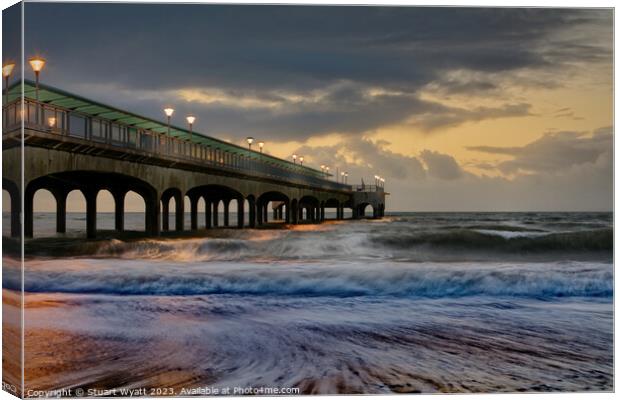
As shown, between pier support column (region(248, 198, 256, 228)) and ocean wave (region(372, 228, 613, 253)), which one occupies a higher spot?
pier support column (region(248, 198, 256, 228))

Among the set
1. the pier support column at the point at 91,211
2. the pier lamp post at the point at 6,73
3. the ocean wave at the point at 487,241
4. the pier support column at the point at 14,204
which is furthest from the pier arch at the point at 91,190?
the ocean wave at the point at 487,241

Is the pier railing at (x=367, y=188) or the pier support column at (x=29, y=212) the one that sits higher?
the pier railing at (x=367, y=188)

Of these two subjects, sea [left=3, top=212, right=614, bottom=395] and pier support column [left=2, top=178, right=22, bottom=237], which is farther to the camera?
sea [left=3, top=212, right=614, bottom=395]

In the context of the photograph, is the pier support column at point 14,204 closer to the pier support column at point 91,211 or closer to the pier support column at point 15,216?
the pier support column at point 15,216

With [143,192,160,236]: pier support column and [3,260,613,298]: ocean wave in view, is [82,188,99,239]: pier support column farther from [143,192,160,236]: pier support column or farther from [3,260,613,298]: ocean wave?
[3,260,613,298]: ocean wave

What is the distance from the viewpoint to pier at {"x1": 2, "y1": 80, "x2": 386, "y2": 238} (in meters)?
7.96

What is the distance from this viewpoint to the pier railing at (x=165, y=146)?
887 centimetres

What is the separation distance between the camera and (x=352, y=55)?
8.62 meters

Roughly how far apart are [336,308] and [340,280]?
45 centimetres

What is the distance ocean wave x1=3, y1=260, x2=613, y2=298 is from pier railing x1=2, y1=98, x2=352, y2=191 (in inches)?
72.2

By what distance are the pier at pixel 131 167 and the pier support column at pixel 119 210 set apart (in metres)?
0.03

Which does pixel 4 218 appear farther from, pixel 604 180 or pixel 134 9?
pixel 604 180

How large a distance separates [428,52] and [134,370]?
550 cm

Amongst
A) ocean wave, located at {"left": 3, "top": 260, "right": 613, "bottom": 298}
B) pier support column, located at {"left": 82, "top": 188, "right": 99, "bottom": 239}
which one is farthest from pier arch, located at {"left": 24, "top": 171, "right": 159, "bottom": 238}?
ocean wave, located at {"left": 3, "top": 260, "right": 613, "bottom": 298}
